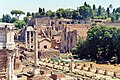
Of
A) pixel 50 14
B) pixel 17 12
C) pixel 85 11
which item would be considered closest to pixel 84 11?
pixel 85 11

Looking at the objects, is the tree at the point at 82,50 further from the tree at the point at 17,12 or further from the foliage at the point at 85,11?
the tree at the point at 17,12

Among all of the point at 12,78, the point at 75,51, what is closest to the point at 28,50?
the point at 75,51

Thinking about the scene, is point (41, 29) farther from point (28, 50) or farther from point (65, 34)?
point (28, 50)

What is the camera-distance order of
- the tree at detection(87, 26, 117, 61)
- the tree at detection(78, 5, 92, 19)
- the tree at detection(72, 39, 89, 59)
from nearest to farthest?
the tree at detection(87, 26, 117, 61), the tree at detection(72, 39, 89, 59), the tree at detection(78, 5, 92, 19)

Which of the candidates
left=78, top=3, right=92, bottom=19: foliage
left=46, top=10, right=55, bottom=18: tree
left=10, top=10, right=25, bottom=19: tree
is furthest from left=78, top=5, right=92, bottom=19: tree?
left=10, top=10, right=25, bottom=19: tree

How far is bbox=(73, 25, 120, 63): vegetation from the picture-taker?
1863 inches

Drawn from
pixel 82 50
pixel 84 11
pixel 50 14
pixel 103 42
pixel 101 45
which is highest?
→ pixel 84 11

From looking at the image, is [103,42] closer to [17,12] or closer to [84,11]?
[84,11]

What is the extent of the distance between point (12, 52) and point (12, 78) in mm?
1357

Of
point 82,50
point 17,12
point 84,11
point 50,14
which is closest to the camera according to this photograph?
point 82,50

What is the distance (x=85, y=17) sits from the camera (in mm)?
82312

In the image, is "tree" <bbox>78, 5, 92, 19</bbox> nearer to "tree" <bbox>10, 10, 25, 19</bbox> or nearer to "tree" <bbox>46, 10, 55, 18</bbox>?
"tree" <bbox>46, 10, 55, 18</bbox>

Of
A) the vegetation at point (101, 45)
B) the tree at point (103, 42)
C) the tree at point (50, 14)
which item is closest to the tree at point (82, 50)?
the vegetation at point (101, 45)

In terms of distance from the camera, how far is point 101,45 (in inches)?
1907
